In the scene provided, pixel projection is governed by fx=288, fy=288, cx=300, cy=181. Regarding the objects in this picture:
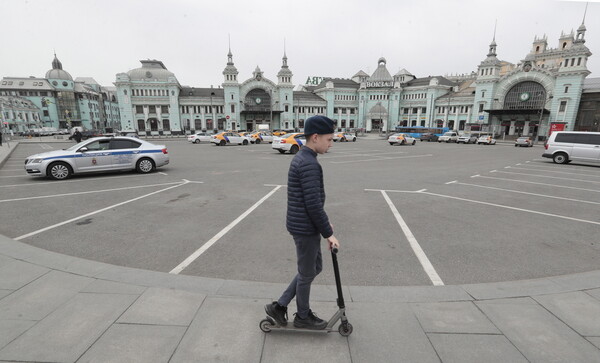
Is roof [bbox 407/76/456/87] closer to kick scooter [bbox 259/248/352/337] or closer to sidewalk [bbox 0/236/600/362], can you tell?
sidewalk [bbox 0/236/600/362]

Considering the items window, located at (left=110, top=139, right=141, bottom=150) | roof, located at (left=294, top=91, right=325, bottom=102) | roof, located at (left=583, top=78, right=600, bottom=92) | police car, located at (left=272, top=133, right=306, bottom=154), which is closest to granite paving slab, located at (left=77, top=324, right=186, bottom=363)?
window, located at (left=110, top=139, right=141, bottom=150)

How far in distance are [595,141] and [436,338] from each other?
20.3 m

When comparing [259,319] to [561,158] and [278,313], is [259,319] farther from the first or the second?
[561,158]

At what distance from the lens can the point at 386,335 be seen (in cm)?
269

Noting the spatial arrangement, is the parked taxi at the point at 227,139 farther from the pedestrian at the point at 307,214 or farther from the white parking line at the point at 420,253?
the pedestrian at the point at 307,214

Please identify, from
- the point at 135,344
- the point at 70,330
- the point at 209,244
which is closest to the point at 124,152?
the point at 209,244

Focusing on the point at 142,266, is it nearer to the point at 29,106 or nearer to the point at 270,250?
the point at 270,250

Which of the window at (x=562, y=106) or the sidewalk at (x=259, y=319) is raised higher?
the window at (x=562, y=106)

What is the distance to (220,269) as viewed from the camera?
3.99m

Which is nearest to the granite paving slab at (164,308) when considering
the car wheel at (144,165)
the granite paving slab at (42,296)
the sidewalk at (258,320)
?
the sidewalk at (258,320)

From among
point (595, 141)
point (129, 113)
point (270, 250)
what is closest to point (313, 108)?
point (129, 113)

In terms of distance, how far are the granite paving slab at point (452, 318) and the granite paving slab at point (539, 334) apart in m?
0.11

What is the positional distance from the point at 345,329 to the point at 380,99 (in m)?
88.4

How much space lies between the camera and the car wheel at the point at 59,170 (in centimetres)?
1015
